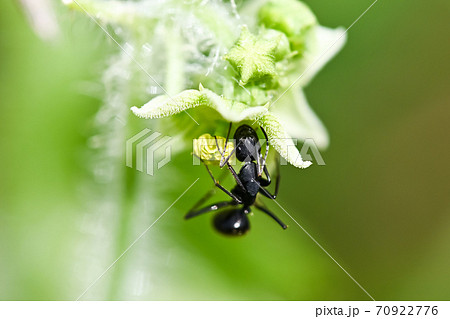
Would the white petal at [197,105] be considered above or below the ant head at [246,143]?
above

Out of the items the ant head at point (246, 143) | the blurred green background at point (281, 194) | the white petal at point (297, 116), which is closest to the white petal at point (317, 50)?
the white petal at point (297, 116)

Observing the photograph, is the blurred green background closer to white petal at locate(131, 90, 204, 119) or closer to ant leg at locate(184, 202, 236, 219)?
ant leg at locate(184, 202, 236, 219)

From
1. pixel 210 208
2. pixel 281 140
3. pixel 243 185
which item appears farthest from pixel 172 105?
pixel 210 208

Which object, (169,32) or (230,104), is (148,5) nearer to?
(169,32)

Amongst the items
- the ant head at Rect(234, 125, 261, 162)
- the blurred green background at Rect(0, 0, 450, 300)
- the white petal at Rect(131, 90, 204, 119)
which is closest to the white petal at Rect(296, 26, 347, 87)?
the ant head at Rect(234, 125, 261, 162)

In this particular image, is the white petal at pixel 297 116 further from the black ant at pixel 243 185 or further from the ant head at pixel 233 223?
the ant head at pixel 233 223
